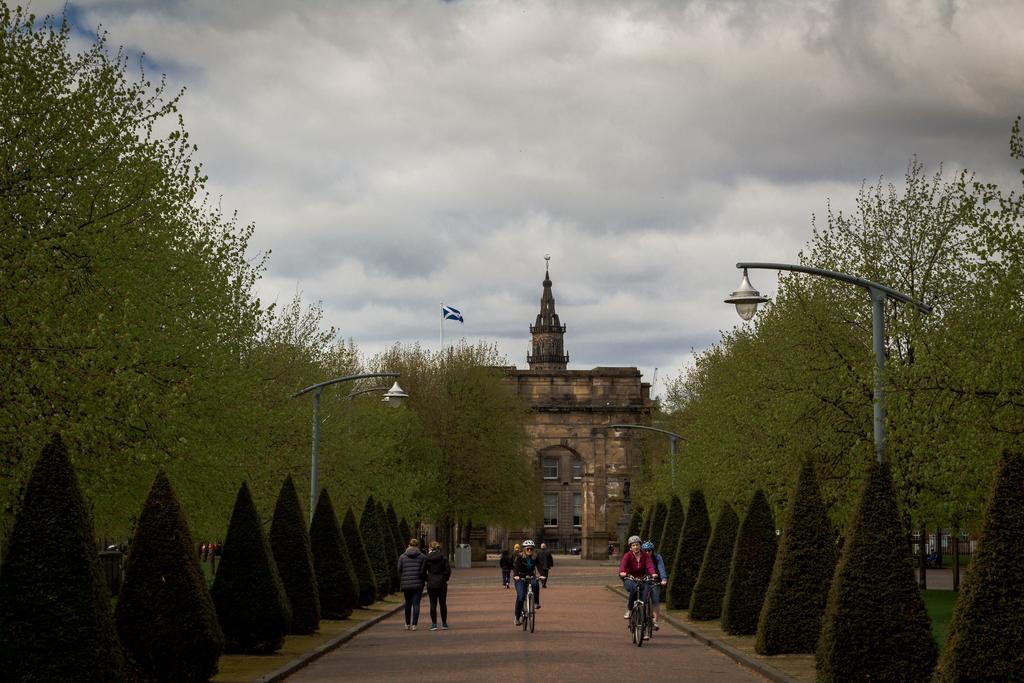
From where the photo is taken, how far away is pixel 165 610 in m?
18.4

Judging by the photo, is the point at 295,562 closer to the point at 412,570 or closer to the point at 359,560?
the point at 412,570

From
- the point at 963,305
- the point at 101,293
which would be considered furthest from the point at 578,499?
the point at 101,293

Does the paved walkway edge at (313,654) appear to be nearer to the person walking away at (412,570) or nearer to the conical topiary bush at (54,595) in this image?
the person walking away at (412,570)

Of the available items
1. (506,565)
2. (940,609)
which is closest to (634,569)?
(940,609)

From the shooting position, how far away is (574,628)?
32.4 m

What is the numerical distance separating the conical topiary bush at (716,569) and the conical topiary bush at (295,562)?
9250 mm

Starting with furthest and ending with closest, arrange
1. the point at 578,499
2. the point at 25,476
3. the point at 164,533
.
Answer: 1. the point at 578,499
2. the point at 25,476
3. the point at 164,533

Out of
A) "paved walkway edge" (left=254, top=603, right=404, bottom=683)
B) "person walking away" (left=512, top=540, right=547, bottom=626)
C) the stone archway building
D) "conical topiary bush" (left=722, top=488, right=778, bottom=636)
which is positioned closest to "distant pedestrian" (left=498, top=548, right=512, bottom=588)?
"paved walkway edge" (left=254, top=603, right=404, bottom=683)

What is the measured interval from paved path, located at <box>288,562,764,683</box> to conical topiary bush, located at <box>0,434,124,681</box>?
5.54 metres

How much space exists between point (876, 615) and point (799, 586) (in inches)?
232

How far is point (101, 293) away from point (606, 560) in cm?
9030

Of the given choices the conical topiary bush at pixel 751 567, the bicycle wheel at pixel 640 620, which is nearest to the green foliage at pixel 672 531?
the conical topiary bush at pixel 751 567

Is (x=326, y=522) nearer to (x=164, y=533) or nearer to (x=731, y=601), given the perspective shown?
(x=731, y=601)

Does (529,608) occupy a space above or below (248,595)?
below
